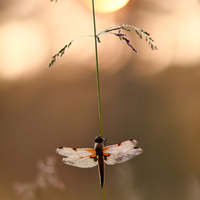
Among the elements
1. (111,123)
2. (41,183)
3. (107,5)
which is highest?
(107,5)

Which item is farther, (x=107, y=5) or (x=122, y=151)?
(x=107, y=5)

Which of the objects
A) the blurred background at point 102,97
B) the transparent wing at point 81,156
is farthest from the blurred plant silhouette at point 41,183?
the transparent wing at point 81,156

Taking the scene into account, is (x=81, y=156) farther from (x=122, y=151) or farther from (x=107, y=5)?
(x=107, y=5)

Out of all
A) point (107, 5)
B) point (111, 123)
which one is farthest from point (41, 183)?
point (107, 5)

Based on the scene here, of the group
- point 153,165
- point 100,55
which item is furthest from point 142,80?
point 153,165

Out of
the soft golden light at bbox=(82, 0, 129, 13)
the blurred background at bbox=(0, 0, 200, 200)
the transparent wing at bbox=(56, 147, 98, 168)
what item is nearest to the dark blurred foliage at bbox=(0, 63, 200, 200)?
the blurred background at bbox=(0, 0, 200, 200)

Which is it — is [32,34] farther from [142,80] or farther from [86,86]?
[142,80]
